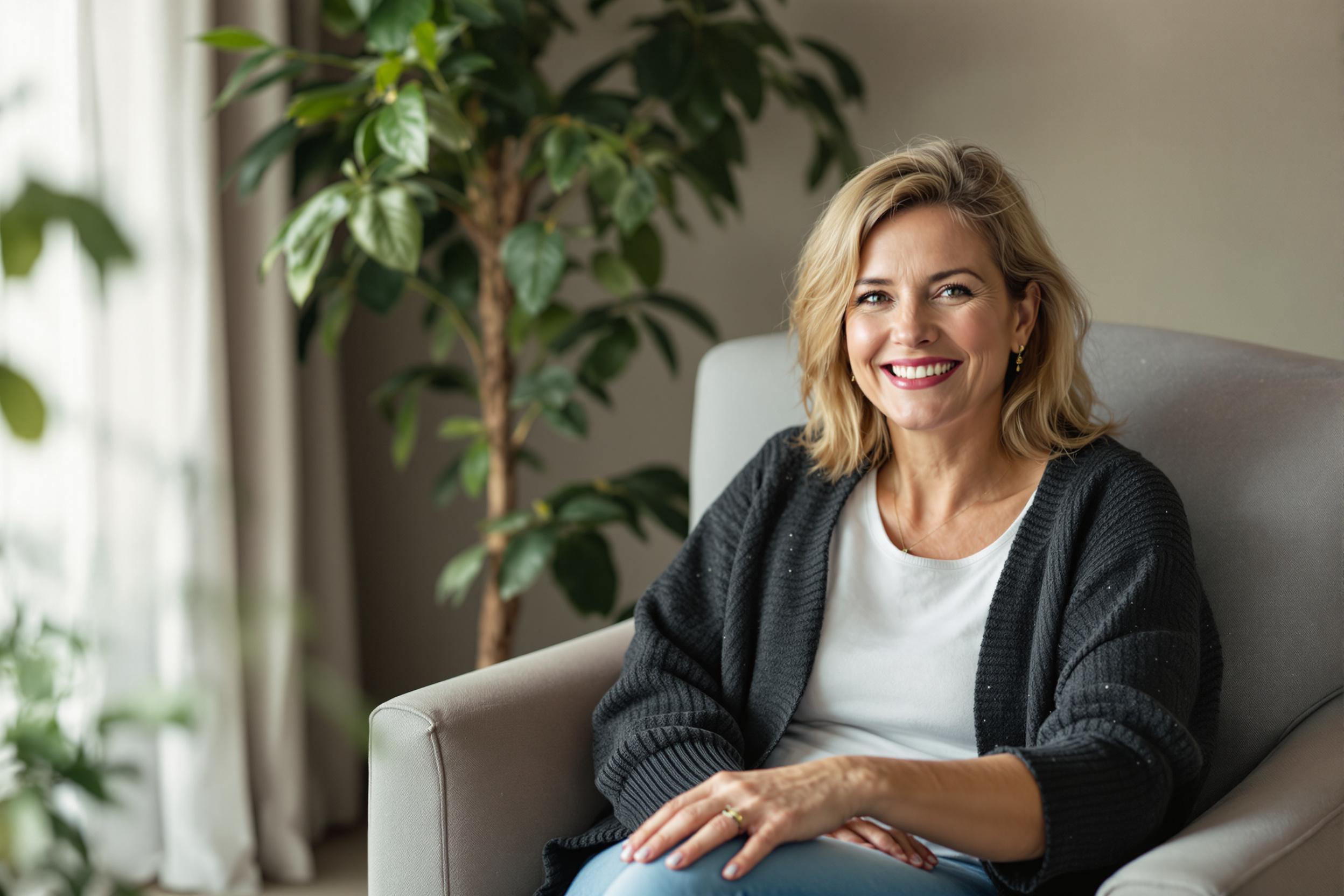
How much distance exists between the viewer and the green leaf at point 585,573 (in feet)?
6.29

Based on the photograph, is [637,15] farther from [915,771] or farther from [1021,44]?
[915,771]

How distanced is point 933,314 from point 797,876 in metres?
0.65

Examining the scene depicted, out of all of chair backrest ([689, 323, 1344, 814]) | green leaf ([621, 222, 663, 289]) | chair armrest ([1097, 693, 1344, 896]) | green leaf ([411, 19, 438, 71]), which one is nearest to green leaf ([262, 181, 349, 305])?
green leaf ([411, 19, 438, 71])

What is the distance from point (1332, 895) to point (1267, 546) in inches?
15.5

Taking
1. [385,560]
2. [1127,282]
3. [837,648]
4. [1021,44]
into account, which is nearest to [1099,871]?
[837,648]

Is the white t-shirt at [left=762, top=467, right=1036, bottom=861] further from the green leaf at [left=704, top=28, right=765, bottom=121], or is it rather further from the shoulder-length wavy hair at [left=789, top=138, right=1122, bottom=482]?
the green leaf at [left=704, top=28, right=765, bottom=121]

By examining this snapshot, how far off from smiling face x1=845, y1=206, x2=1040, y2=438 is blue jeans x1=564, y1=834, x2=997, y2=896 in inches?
20.0

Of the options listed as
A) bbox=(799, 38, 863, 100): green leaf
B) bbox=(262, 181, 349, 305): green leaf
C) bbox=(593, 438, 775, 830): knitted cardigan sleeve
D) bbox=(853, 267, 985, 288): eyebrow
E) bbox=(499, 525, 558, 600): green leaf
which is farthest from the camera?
bbox=(799, 38, 863, 100): green leaf

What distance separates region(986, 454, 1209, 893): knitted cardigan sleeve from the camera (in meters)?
1.04

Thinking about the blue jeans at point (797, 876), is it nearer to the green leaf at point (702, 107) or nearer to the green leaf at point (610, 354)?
the green leaf at point (610, 354)

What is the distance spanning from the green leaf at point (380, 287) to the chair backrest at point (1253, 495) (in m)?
1.08

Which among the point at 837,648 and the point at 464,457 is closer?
the point at 837,648

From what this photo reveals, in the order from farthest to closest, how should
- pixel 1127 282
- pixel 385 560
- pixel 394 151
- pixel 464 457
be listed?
pixel 385 560
pixel 1127 282
pixel 464 457
pixel 394 151

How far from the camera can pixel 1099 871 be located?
1.12 m
